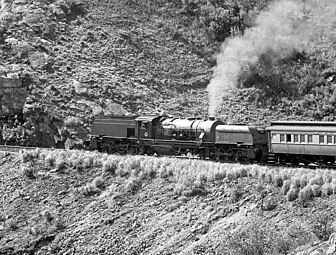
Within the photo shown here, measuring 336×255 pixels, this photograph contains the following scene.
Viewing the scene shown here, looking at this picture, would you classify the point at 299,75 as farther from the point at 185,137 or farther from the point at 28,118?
the point at 28,118

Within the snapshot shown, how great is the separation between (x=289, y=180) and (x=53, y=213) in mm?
10267

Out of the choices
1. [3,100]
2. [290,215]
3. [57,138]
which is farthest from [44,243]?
[3,100]

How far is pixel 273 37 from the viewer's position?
158 ft

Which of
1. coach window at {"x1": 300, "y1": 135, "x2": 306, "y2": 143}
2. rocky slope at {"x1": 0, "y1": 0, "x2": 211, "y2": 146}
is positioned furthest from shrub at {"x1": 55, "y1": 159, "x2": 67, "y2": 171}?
coach window at {"x1": 300, "y1": 135, "x2": 306, "y2": 143}

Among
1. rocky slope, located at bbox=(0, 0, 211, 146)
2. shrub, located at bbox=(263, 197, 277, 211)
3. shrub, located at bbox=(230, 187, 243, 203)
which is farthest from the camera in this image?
rocky slope, located at bbox=(0, 0, 211, 146)

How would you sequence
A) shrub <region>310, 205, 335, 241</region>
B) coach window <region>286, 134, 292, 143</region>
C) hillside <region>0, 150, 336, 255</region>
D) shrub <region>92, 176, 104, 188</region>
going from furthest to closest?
coach window <region>286, 134, 292, 143</region>
shrub <region>92, 176, 104, 188</region>
hillside <region>0, 150, 336, 255</region>
shrub <region>310, 205, 335, 241</region>

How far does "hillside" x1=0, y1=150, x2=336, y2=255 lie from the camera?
2095 cm

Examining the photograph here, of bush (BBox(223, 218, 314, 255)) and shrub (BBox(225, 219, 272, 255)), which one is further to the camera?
shrub (BBox(225, 219, 272, 255))

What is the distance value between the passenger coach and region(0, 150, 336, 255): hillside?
3490 mm

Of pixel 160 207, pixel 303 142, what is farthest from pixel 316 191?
pixel 160 207

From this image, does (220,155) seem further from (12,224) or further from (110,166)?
(12,224)

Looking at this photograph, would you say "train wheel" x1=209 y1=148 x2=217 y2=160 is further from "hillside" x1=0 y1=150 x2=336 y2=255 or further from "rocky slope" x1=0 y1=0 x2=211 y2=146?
"rocky slope" x1=0 y1=0 x2=211 y2=146

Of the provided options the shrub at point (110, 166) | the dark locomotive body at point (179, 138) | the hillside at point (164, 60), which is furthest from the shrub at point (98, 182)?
the hillside at point (164, 60)

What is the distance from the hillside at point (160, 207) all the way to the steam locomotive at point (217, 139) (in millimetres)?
3118
